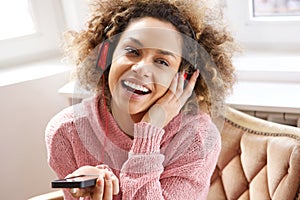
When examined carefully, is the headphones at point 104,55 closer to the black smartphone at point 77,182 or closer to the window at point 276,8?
the black smartphone at point 77,182

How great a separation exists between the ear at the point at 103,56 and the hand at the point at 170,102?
134 mm

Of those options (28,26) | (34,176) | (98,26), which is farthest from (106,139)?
(28,26)

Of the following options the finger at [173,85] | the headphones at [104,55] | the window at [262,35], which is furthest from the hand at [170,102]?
the window at [262,35]

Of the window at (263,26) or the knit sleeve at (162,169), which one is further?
the window at (263,26)

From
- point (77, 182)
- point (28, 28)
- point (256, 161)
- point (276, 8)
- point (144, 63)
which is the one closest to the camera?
point (77, 182)

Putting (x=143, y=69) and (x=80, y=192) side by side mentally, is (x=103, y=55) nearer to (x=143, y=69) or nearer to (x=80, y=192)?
(x=143, y=69)

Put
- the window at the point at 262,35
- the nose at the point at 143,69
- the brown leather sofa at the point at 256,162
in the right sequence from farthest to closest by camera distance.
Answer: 1. the window at the point at 262,35
2. the brown leather sofa at the point at 256,162
3. the nose at the point at 143,69

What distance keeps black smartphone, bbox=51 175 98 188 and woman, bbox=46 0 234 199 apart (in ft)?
0.07

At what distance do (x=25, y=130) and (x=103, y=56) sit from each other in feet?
2.05

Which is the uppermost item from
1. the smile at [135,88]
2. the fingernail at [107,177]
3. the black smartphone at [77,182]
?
the smile at [135,88]

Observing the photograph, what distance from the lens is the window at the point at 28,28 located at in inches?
62.2

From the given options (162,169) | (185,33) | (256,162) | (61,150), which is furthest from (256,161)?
(61,150)

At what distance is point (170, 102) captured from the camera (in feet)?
3.25

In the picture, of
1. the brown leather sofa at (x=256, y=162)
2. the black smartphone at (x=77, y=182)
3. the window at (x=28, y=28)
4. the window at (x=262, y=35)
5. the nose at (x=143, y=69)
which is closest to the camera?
the black smartphone at (x=77, y=182)
